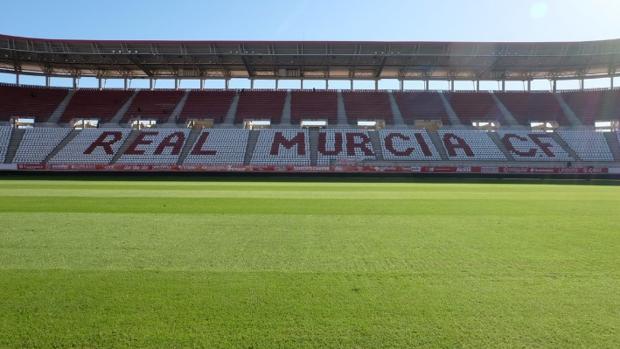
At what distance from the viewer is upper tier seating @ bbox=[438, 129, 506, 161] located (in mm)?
32219

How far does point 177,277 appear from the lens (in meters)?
4.41

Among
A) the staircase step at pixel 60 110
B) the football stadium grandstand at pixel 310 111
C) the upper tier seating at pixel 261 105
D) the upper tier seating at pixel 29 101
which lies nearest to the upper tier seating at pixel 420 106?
the football stadium grandstand at pixel 310 111

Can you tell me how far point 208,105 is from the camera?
4044 centimetres

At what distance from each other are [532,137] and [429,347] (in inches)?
1471

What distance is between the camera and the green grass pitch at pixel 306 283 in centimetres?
302

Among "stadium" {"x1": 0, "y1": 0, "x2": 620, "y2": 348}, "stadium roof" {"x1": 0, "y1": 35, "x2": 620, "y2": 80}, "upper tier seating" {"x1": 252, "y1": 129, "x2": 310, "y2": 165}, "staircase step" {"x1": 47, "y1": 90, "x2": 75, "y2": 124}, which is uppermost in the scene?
"stadium roof" {"x1": 0, "y1": 35, "x2": 620, "y2": 80}

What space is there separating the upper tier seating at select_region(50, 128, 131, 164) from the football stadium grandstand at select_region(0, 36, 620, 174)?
161 millimetres

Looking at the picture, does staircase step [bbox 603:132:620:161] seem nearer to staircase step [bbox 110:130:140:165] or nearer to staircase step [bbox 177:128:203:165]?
staircase step [bbox 177:128:203:165]

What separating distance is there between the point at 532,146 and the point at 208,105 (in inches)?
1189

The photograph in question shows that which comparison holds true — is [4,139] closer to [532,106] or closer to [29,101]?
[29,101]

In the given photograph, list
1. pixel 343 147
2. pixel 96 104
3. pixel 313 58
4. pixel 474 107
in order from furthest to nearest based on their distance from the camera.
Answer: pixel 474 107 → pixel 96 104 → pixel 313 58 → pixel 343 147

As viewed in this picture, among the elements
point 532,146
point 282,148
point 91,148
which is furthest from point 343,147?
point 91,148

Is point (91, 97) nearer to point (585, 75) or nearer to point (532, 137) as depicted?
point (532, 137)

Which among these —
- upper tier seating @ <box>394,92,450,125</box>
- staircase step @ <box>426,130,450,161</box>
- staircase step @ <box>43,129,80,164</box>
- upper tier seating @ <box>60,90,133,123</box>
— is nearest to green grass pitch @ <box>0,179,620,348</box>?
staircase step @ <box>426,130,450,161</box>
